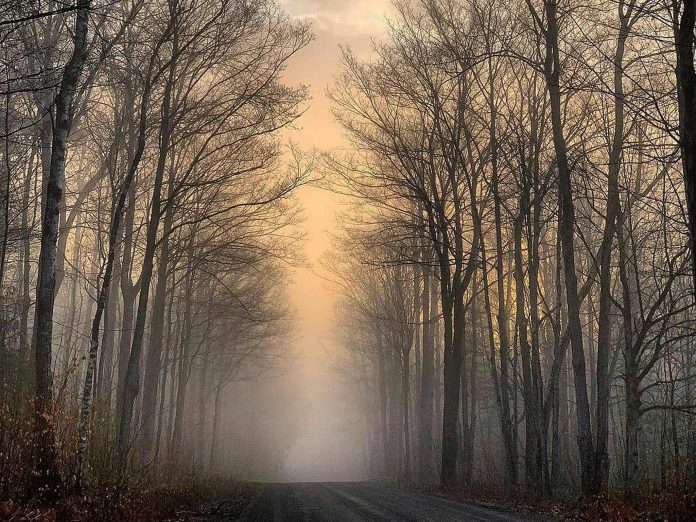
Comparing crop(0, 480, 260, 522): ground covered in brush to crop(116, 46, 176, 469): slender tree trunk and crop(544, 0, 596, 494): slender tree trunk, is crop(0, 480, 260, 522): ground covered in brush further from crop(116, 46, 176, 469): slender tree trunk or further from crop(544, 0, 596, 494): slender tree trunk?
crop(544, 0, 596, 494): slender tree trunk

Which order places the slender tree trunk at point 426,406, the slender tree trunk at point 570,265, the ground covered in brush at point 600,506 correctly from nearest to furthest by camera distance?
1. the ground covered in brush at point 600,506
2. the slender tree trunk at point 570,265
3. the slender tree trunk at point 426,406

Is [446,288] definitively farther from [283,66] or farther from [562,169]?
[283,66]

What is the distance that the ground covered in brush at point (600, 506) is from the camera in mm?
7914

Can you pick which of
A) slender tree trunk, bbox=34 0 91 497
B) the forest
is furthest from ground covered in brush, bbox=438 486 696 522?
slender tree trunk, bbox=34 0 91 497

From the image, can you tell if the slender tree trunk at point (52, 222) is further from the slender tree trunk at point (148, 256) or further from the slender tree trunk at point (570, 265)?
the slender tree trunk at point (570, 265)

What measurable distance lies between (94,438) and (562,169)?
10176 millimetres

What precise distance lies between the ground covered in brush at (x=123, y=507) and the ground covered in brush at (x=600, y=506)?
16.7ft

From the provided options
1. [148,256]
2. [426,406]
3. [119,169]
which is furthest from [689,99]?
[426,406]

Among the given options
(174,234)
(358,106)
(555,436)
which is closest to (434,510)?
(555,436)

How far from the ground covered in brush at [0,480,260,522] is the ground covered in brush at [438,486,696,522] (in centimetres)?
510

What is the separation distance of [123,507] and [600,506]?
23.6 feet

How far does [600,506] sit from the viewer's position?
32.2 ft

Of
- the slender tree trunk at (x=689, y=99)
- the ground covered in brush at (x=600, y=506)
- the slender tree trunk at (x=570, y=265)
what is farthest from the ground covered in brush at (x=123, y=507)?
the slender tree trunk at (x=689, y=99)

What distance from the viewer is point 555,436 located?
14.3 metres
